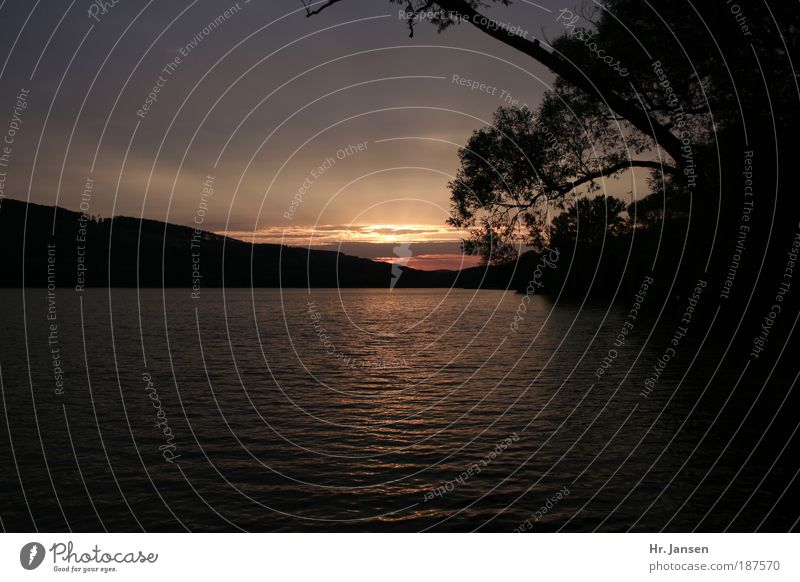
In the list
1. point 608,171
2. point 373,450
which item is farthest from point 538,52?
point 373,450

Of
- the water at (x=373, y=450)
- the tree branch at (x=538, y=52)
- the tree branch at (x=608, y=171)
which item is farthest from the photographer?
the tree branch at (x=608, y=171)

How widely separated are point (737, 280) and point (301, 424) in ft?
72.6

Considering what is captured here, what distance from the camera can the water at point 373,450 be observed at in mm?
20969

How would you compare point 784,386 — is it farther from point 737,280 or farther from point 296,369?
point 296,369

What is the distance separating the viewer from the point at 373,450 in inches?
1202

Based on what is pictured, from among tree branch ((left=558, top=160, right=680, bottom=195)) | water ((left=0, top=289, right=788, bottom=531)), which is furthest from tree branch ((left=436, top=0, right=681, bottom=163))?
water ((left=0, top=289, right=788, bottom=531))

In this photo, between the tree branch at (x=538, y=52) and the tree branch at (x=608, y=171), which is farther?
the tree branch at (x=608, y=171)

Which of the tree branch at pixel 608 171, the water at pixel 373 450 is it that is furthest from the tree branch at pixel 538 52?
the water at pixel 373 450

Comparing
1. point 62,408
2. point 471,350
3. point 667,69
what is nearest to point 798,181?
point 667,69

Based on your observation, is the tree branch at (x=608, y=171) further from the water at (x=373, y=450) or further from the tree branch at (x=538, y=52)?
the water at (x=373, y=450)

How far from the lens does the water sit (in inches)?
826

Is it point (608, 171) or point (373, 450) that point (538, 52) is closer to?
point (608, 171)

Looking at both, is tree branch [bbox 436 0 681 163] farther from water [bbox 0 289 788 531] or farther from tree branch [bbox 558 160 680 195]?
water [bbox 0 289 788 531]

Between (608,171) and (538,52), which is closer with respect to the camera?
(538,52)
